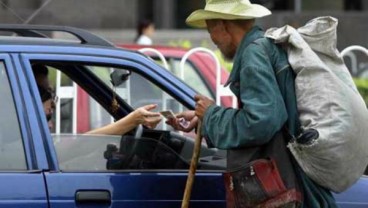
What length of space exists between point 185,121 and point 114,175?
0.45m

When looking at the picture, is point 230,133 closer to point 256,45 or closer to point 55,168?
point 256,45

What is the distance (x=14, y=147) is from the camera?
390 centimetres

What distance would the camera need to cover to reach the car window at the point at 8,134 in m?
3.89

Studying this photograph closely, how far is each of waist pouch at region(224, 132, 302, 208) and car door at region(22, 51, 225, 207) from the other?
36cm

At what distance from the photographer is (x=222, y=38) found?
3910 mm

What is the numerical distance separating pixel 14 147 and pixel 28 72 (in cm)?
33

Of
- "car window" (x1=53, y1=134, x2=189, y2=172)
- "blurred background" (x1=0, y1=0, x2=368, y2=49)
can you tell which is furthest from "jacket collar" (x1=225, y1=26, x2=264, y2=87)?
"blurred background" (x1=0, y1=0, x2=368, y2=49)

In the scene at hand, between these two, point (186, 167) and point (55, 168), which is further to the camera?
point (186, 167)

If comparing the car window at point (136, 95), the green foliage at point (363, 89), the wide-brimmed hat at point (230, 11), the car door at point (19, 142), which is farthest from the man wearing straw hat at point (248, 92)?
the green foliage at point (363, 89)

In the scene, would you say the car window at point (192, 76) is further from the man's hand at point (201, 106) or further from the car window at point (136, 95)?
the man's hand at point (201, 106)

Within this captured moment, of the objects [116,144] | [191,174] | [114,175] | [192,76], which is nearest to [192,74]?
[192,76]

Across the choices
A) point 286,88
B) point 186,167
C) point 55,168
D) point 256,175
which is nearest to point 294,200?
point 256,175

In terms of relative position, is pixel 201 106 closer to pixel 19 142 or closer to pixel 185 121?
pixel 185 121

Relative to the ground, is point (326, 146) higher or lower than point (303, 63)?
lower
